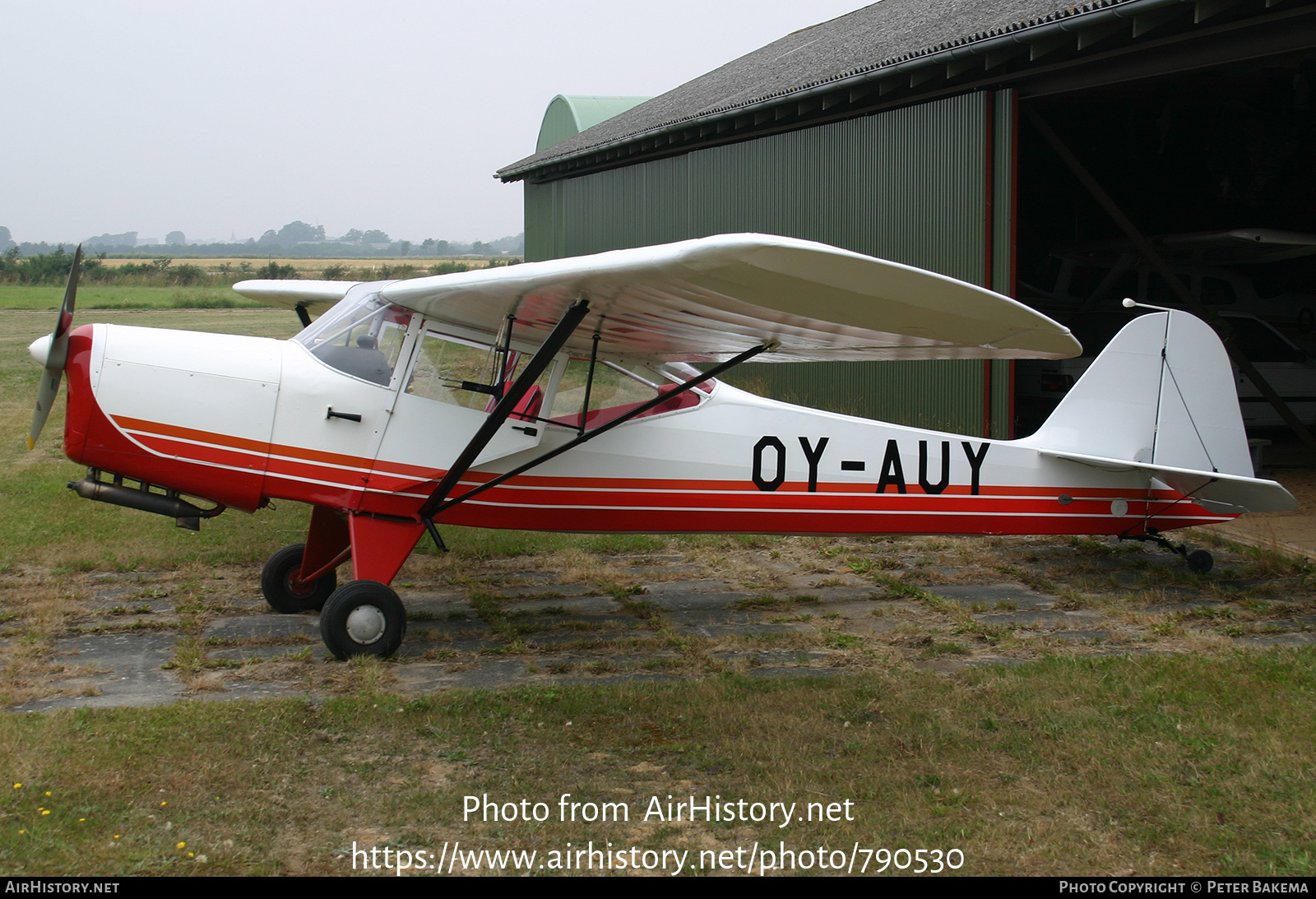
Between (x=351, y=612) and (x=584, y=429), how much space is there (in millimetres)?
1702

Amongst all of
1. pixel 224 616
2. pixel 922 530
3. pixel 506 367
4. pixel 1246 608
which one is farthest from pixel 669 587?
pixel 1246 608

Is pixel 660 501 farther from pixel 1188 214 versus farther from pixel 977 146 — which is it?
pixel 1188 214

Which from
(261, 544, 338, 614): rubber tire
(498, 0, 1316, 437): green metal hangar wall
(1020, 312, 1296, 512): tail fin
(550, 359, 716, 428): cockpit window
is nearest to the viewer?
(550, 359, 716, 428): cockpit window

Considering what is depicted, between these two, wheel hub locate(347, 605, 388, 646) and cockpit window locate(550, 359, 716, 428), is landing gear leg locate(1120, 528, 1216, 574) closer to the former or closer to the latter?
cockpit window locate(550, 359, 716, 428)

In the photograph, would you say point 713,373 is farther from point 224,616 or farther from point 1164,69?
point 1164,69

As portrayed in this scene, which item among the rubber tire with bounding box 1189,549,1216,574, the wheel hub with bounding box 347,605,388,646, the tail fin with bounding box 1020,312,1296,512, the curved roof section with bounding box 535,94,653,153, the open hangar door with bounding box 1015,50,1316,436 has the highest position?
the curved roof section with bounding box 535,94,653,153

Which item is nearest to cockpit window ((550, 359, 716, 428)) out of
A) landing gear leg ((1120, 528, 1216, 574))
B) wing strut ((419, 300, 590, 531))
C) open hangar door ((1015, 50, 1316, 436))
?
wing strut ((419, 300, 590, 531))

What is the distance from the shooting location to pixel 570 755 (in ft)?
15.4

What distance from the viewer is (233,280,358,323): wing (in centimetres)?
874

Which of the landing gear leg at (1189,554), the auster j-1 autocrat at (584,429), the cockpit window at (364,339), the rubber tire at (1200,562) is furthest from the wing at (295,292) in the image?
the rubber tire at (1200,562)

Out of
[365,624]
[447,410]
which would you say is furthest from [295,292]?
[365,624]

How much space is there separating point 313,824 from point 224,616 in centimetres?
330

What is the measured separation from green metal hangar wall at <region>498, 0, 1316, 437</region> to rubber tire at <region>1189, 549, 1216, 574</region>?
339 centimetres

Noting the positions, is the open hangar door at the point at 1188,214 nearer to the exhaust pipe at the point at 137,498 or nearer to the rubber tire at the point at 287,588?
the rubber tire at the point at 287,588
